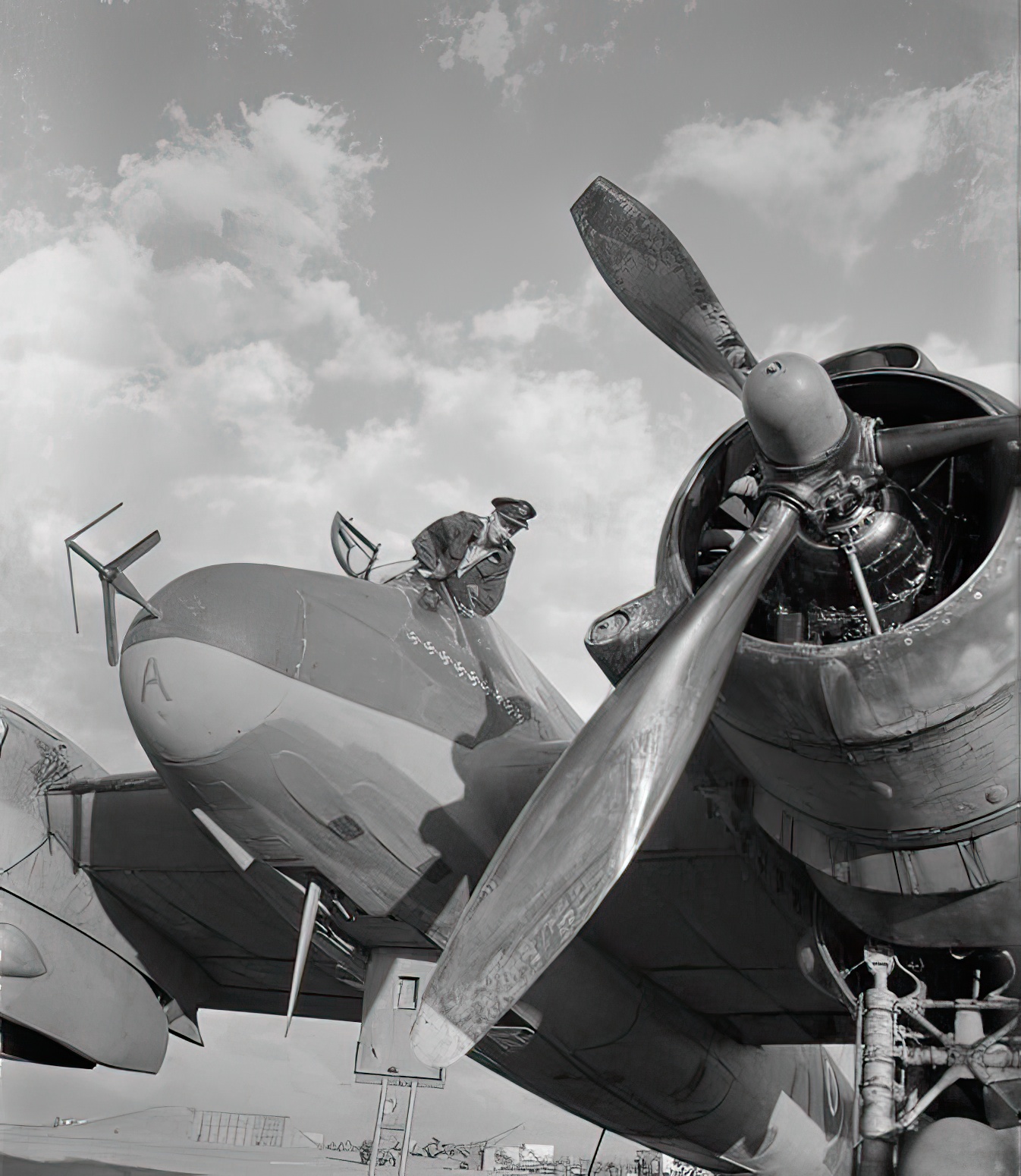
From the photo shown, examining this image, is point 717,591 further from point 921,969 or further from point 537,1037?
point 537,1037

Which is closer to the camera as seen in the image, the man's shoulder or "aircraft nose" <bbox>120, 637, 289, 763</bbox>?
"aircraft nose" <bbox>120, 637, 289, 763</bbox>

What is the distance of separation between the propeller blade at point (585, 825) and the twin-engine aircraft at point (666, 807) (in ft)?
0.04

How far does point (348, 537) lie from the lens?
22.7 ft

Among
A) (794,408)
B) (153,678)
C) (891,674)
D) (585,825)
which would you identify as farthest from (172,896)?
(794,408)

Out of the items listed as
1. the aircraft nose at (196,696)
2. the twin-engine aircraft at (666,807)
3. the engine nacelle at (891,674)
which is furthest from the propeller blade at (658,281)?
the aircraft nose at (196,696)

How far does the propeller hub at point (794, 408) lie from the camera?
409 cm

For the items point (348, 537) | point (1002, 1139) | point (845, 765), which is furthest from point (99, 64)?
point (1002, 1139)

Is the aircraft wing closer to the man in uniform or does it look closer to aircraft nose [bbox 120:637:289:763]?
aircraft nose [bbox 120:637:289:763]

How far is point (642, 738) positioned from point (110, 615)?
3281mm

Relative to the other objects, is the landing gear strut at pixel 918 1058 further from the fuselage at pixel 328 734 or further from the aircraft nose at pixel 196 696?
the aircraft nose at pixel 196 696

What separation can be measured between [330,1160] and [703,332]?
78.8 ft

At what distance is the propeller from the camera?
4039mm

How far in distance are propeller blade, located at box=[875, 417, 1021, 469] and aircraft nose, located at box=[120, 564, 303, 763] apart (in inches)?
124

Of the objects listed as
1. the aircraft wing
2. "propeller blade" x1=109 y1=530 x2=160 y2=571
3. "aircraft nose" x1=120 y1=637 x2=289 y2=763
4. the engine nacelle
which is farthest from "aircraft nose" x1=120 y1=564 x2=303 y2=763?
the engine nacelle
